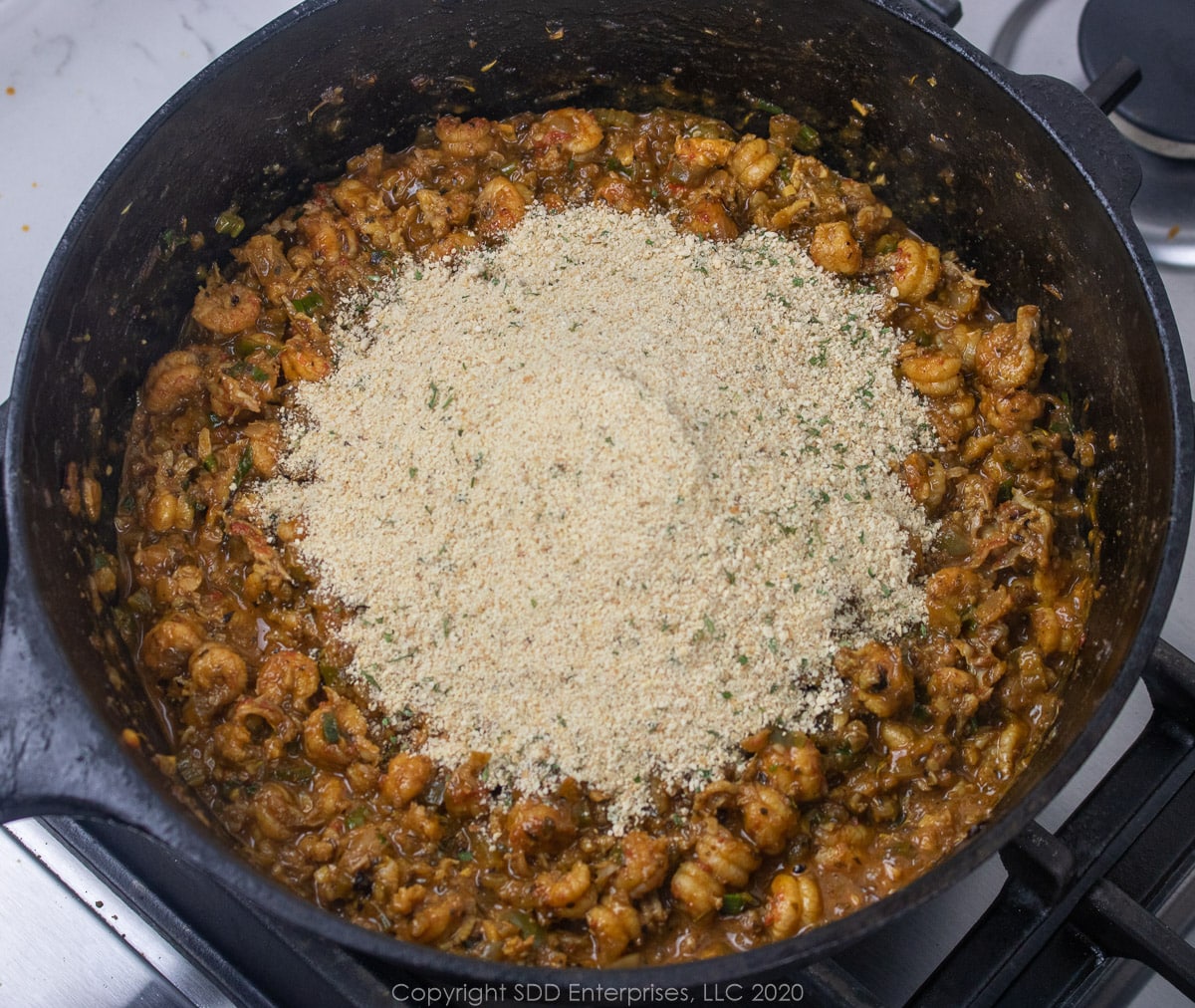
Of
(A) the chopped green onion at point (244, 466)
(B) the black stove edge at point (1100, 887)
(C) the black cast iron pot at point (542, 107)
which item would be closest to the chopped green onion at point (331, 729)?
(C) the black cast iron pot at point (542, 107)

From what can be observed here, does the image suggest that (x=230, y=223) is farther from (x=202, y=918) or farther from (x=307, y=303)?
(x=202, y=918)

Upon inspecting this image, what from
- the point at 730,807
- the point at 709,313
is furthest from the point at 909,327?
the point at 730,807

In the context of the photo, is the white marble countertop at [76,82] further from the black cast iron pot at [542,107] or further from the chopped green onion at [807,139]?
the chopped green onion at [807,139]

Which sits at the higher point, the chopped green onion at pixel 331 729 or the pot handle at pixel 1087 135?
the pot handle at pixel 1087 135

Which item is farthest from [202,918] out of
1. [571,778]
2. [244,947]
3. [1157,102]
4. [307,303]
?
[1157,102]

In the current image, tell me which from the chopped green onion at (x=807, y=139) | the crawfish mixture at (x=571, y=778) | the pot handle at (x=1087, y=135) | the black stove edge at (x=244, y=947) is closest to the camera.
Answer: the black stove edge at (x=244, y=947)
